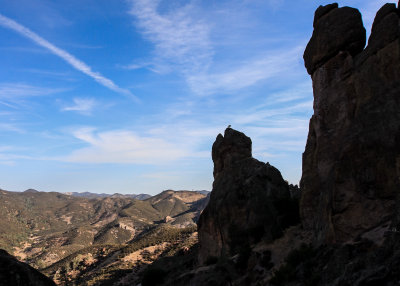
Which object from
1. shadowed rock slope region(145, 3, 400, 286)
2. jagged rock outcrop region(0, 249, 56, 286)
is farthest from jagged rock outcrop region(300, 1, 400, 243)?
jagged rock outcrop region(0, 249, 56, 286)

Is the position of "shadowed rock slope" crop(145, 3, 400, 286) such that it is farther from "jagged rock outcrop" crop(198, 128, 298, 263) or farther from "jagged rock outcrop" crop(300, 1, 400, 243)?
"jagged rock outcrop" crop(198, 128, 298, 263)

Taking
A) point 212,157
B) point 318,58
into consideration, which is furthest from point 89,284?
point 318,58

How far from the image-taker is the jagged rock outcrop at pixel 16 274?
26.1 ft

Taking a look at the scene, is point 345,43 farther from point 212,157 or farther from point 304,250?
point 212,157

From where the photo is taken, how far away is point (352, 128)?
74.4ft

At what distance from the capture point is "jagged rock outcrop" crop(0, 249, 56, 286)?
7.95 meters

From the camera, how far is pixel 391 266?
11.3m

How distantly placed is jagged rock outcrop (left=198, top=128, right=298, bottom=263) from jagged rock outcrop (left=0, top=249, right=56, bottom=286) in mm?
28847

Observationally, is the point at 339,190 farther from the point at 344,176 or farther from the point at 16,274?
the point at 16,274

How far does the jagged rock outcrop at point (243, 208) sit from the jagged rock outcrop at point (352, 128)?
8407 mm

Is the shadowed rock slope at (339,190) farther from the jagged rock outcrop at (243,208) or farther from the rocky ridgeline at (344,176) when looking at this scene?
the jagged rock outcrop at (243,208)

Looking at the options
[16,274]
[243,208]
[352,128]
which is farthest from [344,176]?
[243,208]

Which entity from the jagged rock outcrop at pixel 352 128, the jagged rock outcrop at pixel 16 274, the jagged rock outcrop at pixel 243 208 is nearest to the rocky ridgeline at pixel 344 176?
the jagged rock outcrop at pixel 352 128

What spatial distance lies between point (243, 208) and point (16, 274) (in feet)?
113
